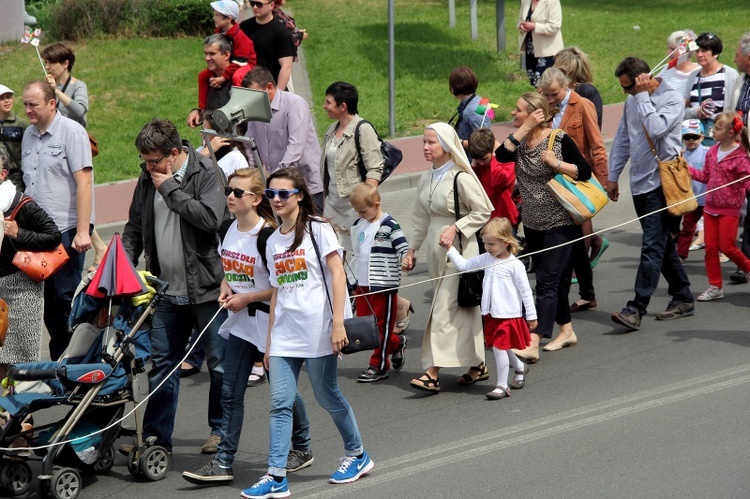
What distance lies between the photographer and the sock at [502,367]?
8.09 m

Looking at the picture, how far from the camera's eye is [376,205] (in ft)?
28.1

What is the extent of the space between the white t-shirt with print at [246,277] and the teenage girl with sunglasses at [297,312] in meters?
0.18

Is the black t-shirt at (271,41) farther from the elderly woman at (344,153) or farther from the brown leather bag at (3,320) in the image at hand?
the brown leather bag at (3,320)

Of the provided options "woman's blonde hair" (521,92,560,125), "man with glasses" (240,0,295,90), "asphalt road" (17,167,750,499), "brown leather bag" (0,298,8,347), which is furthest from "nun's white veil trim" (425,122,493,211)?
"man with glasses" (240,0,295,90)

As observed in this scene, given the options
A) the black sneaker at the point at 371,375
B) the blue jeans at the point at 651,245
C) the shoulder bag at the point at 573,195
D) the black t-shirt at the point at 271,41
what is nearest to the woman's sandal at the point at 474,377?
the black sneaker at the point at 371,375

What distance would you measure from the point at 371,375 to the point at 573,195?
1965mm

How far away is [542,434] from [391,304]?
1.76m

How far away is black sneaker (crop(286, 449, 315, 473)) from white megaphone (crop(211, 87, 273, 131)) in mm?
2205

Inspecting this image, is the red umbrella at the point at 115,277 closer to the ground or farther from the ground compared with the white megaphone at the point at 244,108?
closer to the ground

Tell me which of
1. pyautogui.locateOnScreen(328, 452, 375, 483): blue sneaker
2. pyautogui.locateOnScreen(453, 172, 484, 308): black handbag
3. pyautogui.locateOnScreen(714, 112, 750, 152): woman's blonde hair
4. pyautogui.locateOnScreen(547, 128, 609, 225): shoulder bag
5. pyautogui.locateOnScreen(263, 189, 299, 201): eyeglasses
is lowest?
pyautogui.locateOnScreen(328, 452, 375, 483): blue sneaker

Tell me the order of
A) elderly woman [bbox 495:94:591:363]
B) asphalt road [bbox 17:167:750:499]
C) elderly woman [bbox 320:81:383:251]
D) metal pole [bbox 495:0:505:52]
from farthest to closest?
metal pole [bbox 495:0:505:52] < elderly woman [bbox 320:81:383:251] < elderly woman [bbox 495:94:591:363] < asphalt road [bbox 17:167:750:499]

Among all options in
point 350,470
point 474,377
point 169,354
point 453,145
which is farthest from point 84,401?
Result: point 453,145

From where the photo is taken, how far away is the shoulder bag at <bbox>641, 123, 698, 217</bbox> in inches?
366

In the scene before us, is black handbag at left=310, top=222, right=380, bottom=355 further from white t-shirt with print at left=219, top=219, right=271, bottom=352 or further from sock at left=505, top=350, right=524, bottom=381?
sock at left=505, top=350, right=524, bottom=381
